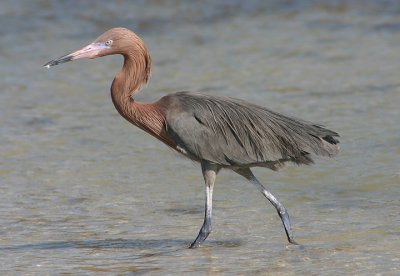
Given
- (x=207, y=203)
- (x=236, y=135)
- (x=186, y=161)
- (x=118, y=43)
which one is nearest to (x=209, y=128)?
(x=236, y=135)

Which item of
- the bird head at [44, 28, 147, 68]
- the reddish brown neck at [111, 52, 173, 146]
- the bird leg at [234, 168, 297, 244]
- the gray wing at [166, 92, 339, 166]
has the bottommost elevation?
the bird leg at [234, 168, 297, 244]

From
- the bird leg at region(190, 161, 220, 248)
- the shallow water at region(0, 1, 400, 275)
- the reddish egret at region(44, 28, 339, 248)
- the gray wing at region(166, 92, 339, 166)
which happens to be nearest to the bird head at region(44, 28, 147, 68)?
the reddish egret at region(44, 28, 339, 248)

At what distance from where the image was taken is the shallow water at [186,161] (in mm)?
8328

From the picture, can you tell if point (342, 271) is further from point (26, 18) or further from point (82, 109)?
point (26, 18)

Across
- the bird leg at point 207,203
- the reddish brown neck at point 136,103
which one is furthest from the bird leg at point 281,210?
the reddish brown neck at point 136,103

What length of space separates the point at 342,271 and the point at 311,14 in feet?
41.8

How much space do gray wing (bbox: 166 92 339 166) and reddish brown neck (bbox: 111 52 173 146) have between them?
11cm

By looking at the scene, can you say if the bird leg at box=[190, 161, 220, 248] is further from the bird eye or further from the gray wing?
the bird eye

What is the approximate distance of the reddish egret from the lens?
8383 millimetres

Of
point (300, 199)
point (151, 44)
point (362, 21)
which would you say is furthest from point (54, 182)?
point (362, 21)

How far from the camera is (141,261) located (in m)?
8.09

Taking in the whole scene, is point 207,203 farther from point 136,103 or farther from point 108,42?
point 108,42

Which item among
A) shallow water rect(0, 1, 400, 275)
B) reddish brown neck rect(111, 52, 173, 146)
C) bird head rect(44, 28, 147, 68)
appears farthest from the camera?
bird head rect(44, 28, 147, 68)

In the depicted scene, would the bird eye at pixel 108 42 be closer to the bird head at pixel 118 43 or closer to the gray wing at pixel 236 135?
the bird head at pixel 118 43
